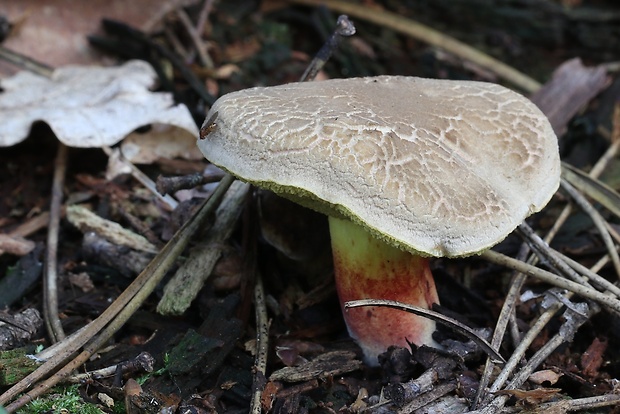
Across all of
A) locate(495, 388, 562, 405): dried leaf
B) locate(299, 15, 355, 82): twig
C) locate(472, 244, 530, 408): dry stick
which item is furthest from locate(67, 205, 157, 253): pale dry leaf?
locate(495, 388, 562, 405): dried leaf

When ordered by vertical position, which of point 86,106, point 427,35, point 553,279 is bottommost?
point 86,106

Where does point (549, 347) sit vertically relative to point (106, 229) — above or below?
above

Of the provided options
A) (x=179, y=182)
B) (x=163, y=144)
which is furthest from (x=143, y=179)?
(x=179, y=182)

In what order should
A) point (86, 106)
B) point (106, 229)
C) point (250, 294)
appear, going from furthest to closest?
point (86, 106) → point (106, 229) → point (250, 294)

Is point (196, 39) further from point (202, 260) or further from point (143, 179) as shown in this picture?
point (202, 260)

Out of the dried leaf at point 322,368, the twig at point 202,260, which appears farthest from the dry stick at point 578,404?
the twig at point 202,260

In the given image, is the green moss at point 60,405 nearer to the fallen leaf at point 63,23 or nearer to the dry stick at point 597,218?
the dry stick at point 597,218

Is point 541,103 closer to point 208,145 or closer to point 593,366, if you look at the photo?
point 593,366
